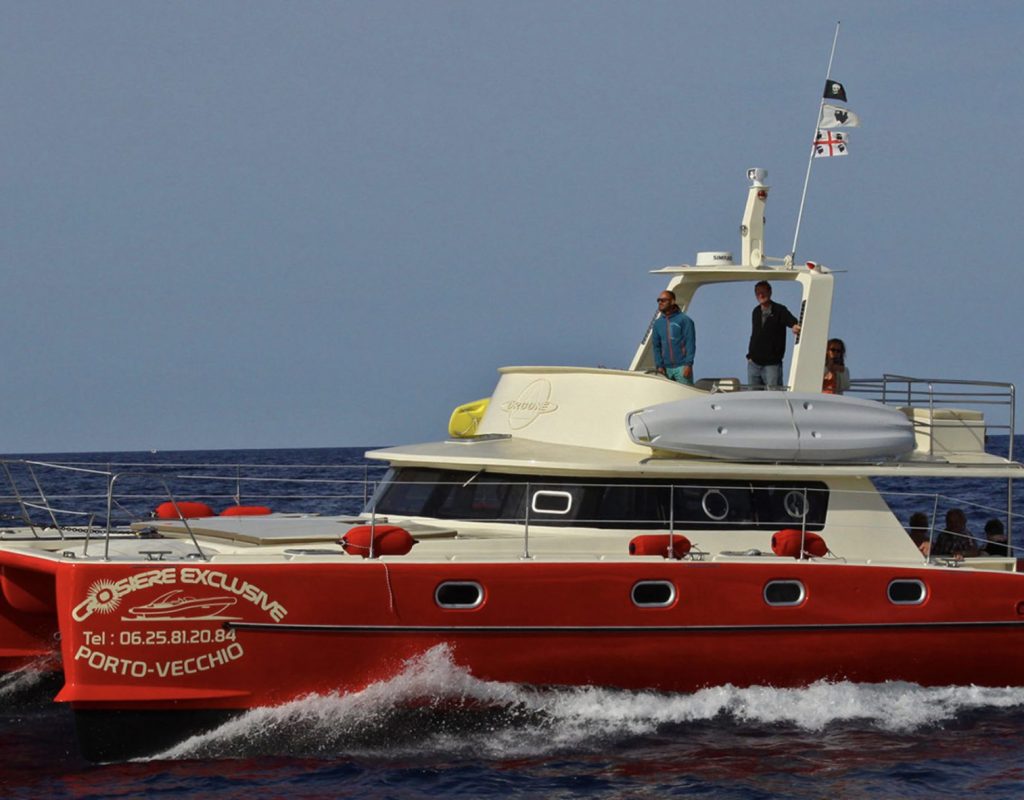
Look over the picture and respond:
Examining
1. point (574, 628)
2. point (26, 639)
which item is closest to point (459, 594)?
point (574, 628)

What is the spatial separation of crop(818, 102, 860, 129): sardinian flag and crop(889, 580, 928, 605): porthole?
5042 mm

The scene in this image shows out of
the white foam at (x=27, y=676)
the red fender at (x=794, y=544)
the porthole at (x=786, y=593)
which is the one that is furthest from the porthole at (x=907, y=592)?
the white foam at (x=27, y=676)

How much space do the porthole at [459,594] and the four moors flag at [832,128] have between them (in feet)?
21.3

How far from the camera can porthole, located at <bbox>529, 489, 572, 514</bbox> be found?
1309cm

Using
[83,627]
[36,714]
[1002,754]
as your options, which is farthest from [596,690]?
[36,714]

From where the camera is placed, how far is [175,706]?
11188 millimetres

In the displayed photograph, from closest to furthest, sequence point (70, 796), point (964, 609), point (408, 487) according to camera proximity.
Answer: point (70, 796) < point (964, 609) < point (408, 487)

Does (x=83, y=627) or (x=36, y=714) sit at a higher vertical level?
(x=83, y=627)

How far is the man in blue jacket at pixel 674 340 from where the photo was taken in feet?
Result: 47.0

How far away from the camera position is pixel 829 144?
15.4 meters

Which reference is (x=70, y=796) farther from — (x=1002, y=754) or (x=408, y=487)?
(x=1002, y=754)

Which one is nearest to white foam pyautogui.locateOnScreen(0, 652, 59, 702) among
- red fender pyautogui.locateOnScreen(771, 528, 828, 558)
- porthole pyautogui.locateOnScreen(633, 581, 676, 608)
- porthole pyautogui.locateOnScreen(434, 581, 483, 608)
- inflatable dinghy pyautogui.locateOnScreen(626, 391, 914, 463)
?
porthole pyautogui.locateOnScreen(434, 581, 483, 608)

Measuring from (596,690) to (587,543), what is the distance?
4.21ft

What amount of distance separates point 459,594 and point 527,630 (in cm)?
63
